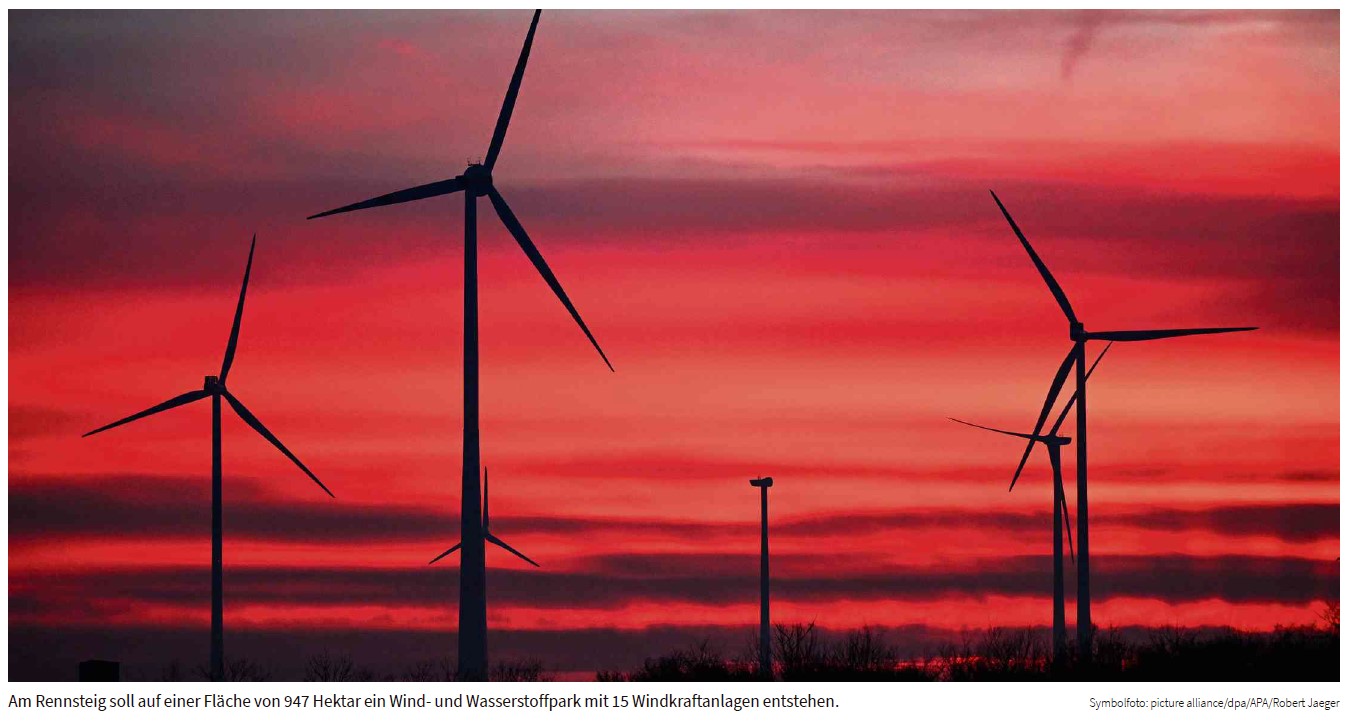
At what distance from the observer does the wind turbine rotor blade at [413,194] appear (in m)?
63.5

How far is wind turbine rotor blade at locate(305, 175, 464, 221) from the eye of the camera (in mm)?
63469

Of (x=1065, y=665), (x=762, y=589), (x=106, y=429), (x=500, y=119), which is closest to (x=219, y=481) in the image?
(x=106, y=429)

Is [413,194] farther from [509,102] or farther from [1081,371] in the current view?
[1081,371]

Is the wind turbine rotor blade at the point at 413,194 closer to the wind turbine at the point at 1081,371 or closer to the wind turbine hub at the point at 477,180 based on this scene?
the wind turbine hub at the point at 477,180

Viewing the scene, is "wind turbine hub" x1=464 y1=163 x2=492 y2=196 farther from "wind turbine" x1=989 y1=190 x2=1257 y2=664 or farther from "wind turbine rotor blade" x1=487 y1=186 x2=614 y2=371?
"wind turbine" x1=989 y1=190 x2=1257 y2=664

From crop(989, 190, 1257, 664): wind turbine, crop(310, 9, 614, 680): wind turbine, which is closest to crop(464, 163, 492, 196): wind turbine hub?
crop(310, 9, 614, 680): wind turbine

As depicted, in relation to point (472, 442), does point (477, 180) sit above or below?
above

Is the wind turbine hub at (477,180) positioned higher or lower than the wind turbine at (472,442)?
higher

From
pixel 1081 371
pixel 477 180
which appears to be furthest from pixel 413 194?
pixel 1081 371

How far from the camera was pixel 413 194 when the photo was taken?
6494 cm

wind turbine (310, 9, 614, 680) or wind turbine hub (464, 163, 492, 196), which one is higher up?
wind turbine hub (464, 163, 492, 196)

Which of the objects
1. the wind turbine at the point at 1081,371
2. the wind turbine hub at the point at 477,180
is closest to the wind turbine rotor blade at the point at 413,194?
the wind turbine hub at the point at 477,180
